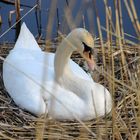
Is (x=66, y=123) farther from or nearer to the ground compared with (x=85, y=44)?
nearer to the ground

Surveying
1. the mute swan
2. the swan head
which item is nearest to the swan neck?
the mute swan

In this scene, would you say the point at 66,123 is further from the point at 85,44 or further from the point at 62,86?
the point at 85,44

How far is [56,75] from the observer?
2961 mm

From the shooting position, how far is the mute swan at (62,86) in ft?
8.89

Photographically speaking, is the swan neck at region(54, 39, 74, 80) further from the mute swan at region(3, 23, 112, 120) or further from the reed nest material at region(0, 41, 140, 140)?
the reed nest material at region(0, 41, 140, 140)

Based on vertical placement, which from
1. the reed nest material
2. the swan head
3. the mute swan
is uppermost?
the swan head

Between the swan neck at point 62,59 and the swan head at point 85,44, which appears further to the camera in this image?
the swan neck at point 62,59

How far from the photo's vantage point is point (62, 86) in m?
2.97

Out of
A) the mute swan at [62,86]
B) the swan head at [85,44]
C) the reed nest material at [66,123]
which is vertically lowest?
the reed nest material at [66,123]

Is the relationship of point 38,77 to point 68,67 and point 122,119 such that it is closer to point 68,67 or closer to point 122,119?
point 68,67

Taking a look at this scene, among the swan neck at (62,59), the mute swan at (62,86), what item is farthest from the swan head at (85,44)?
the swan neck at (62,59)

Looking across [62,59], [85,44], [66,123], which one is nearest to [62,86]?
[62,59]

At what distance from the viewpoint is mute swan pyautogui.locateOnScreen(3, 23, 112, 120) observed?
8.89ft

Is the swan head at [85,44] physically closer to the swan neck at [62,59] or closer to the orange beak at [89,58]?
the orange beak at [89,58]
